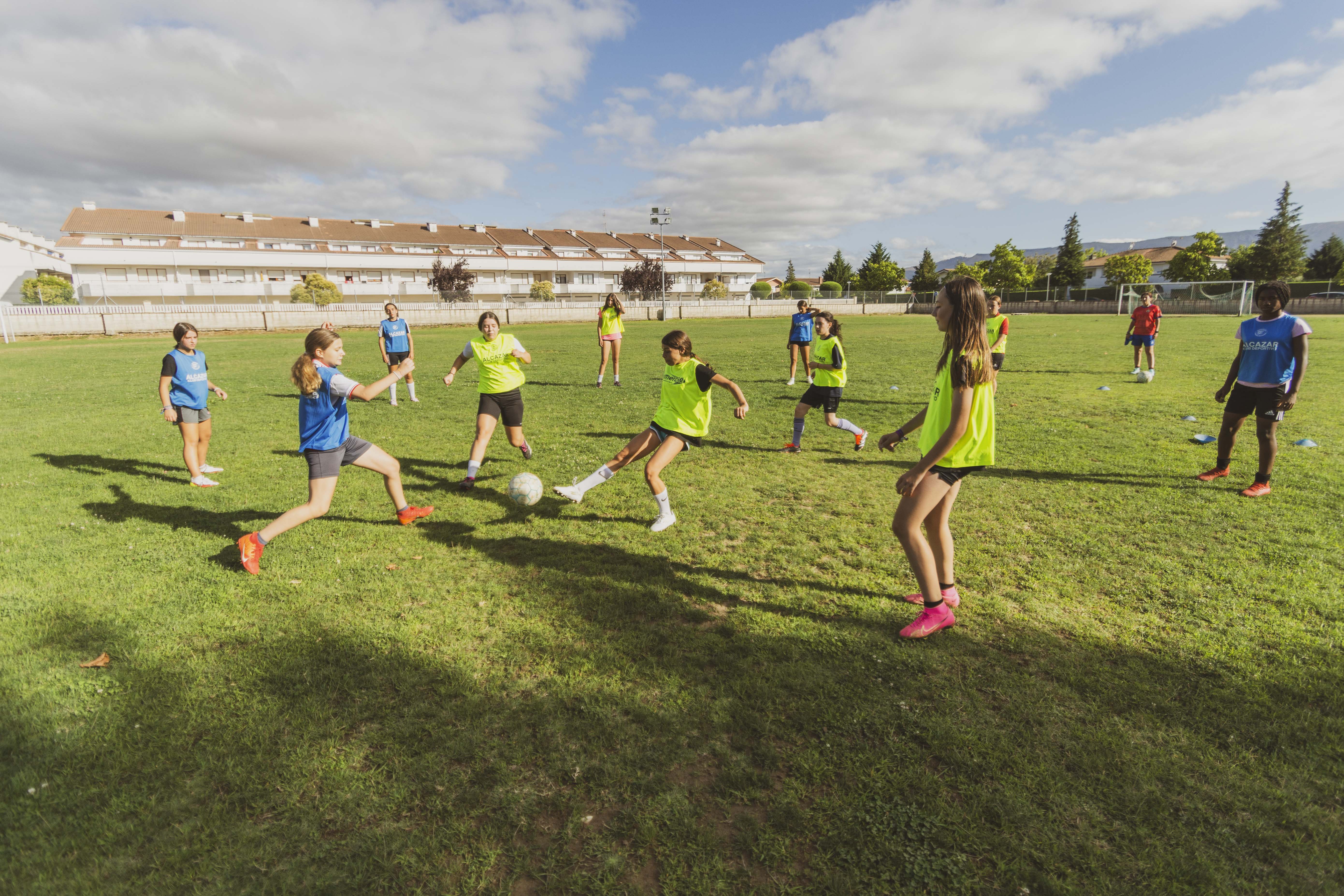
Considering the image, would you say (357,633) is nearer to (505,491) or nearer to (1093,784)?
(505,491)

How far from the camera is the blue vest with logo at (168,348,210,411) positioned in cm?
733

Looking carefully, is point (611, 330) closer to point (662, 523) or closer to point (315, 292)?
point (662, 523)

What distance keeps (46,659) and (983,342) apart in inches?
244

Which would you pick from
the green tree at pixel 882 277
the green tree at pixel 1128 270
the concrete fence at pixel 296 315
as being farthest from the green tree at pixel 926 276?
the concrete fence at pixel 296 315

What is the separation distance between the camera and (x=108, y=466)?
827 centimetres

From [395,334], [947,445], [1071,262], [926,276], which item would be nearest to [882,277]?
[926,276]

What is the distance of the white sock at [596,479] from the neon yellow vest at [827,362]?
13.7ft

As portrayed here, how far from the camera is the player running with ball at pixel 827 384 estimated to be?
29.1 feet

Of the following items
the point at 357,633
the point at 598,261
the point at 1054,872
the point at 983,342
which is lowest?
the point at 1054,872

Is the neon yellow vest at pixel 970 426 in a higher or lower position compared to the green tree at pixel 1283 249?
lower

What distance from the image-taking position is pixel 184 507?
21.9ft

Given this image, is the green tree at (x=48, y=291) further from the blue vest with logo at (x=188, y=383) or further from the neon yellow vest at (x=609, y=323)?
the blue vest with logo at (x=188, y=383)

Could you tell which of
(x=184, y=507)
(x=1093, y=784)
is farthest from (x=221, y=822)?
(x=184, y=507)

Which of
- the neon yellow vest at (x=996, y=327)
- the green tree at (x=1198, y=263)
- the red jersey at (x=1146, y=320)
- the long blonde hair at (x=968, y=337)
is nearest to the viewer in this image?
the long blonde hair at (x=968, y=337)
